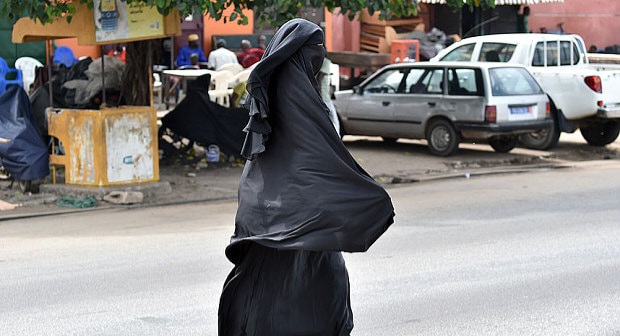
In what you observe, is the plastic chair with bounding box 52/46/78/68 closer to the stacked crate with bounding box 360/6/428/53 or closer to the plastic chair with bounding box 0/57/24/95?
the plastic chair with bounding box 0/57/24/95

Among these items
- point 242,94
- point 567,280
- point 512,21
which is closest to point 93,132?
point 242,94

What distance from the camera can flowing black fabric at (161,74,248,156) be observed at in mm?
14453

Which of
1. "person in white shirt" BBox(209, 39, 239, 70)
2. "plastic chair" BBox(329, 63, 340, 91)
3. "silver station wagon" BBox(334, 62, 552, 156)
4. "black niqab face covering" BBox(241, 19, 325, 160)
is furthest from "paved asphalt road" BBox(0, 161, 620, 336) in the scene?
"person in white shirt" BBox(209, 39, 239, 70)

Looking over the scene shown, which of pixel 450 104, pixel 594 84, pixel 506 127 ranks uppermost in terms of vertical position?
pixel 594 84

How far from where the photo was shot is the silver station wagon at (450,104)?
1562 cm

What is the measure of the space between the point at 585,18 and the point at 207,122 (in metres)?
17.4

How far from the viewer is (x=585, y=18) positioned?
2881 centimetres

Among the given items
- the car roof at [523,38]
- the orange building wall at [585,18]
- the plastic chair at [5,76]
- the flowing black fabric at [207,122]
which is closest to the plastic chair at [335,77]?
the car roof at [523,38]

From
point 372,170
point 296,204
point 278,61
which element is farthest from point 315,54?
point 372,170

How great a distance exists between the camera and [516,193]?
1255 centimetres

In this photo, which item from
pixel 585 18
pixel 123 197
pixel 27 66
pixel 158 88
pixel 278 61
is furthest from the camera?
pixel 585 18

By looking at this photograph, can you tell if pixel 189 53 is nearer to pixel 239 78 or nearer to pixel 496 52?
pixel 239 78

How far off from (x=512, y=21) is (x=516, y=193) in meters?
16.5

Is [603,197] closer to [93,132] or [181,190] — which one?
[181,190]
